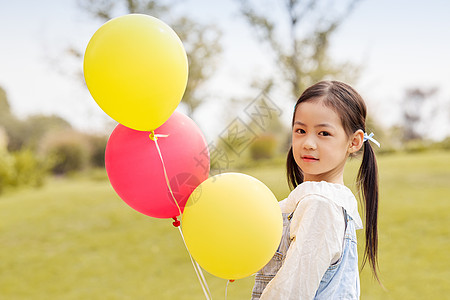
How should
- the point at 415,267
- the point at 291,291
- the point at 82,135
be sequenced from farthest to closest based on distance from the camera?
1. the point at 82,135
2. the point at 415,267
3. the point at 291,291

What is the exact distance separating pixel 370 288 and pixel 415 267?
77cm

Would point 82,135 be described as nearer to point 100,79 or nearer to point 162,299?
point 162,299

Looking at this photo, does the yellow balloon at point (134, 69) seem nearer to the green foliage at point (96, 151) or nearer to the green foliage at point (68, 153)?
the green foliage at point (68, 153)

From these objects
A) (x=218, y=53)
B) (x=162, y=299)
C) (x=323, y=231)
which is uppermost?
(x=218, y=53)

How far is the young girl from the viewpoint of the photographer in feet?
4.62

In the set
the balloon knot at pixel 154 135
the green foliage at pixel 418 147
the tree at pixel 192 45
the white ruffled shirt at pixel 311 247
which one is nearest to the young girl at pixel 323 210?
the white ruffled shirt at pixel 311 247

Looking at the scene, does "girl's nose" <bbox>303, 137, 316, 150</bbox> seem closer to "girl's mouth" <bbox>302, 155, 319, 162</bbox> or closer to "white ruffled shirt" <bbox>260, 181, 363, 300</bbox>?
"girl's mouth" <bbox>302, 155, 319, 162</bbox>

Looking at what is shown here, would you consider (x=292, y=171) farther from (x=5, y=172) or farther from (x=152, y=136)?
(x=5, y=172)

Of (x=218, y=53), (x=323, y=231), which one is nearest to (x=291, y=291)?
(x=323, y=231)

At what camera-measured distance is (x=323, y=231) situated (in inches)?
55.7

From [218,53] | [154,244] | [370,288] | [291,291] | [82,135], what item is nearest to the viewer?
[291,291]

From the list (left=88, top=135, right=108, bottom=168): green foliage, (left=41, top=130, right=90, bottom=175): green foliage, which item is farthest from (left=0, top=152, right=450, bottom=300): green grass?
(left=88, top=135, right=108, bottom=168): green foliage

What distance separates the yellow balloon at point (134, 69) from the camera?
1.43m

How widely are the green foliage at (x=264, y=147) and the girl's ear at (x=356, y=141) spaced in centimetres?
1226
